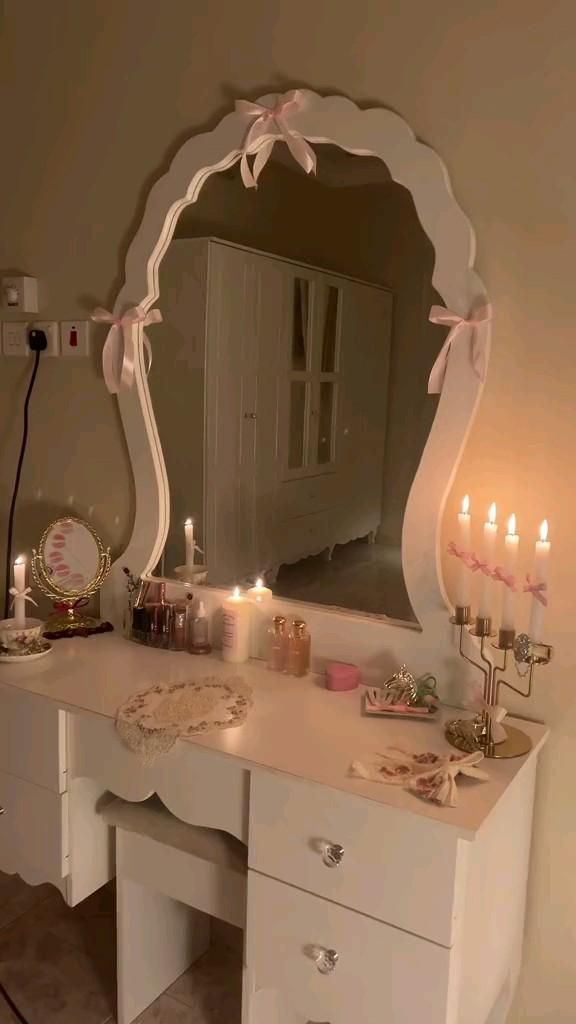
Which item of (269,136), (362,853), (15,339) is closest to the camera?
(362,853)

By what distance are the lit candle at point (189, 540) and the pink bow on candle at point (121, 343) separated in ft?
1.01

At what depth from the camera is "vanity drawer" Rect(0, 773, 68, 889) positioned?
4.71 feet

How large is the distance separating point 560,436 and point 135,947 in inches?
48.7

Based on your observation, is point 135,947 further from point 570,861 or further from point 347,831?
point 570,861

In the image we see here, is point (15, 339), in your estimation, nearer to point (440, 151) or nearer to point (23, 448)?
point (23, 448)

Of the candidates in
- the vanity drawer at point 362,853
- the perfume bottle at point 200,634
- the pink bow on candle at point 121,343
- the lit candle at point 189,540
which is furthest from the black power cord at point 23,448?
the vanity drawer at point 362,853

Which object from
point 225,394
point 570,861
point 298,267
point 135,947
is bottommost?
point 135,947

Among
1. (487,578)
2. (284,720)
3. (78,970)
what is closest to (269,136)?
(487,578)

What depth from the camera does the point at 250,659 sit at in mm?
1587

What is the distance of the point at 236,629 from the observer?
5.07 ft

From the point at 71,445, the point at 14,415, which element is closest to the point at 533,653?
the point at 71,445

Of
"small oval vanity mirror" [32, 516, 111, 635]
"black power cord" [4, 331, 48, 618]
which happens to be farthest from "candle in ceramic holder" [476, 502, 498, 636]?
"black power cord" [4, 331, 48, 618]

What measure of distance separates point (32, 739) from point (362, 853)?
24.9 inches

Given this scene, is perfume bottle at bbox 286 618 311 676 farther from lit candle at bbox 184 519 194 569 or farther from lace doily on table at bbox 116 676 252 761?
lit candle at bbox 184 519 194 569
